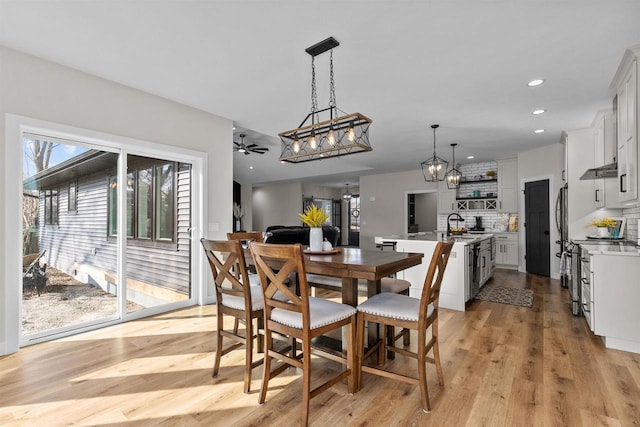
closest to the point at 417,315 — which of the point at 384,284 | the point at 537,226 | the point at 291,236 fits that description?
the point at 384,284

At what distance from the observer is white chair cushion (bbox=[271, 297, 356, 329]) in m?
1.87

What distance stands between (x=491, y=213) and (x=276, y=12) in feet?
23.3

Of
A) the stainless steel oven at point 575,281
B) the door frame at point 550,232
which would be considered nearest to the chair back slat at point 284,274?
the stainless steel oven at point 575,281

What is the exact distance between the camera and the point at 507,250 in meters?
7.02

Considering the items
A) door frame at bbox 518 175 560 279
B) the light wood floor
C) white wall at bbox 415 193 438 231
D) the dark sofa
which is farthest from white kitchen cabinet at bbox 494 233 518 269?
the light wood floor

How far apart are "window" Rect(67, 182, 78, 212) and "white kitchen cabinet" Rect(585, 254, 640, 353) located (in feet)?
16.6

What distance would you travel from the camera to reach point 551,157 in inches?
239

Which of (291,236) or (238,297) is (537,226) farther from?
(238,297)

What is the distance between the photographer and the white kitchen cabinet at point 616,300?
9.09 feet

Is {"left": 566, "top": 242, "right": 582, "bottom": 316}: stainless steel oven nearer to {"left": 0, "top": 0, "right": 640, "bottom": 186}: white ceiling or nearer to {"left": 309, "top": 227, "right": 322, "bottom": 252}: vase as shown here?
{"left": 0, "top": 0, "right": 640, "bottom": 186}: white ceiling

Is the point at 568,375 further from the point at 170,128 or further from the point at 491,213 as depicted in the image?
the point at 491,213

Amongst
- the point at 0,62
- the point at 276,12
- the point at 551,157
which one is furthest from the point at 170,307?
the point at 551,157

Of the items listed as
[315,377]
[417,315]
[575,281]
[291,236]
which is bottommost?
[315,377]

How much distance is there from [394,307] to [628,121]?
2.98 m
